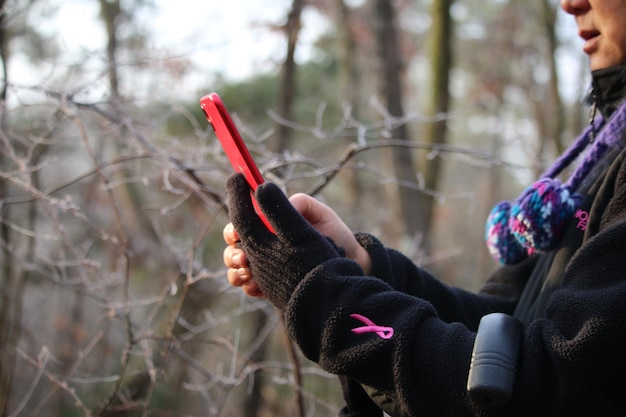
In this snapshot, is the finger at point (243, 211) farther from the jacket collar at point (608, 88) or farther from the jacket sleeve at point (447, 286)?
the jacket collar at point (608, 88)

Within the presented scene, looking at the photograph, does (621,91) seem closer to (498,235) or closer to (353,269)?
(498,235)

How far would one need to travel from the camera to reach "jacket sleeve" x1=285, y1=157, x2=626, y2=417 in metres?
0.92

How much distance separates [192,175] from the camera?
7.05 feet

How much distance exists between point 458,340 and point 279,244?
1.09ft

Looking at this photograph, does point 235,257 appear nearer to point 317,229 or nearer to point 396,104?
point 317,229

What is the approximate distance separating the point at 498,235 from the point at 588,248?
493 millimetres

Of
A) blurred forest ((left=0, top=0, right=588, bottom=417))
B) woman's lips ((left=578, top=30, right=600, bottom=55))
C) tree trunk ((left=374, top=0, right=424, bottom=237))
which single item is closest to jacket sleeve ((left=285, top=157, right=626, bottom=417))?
woman's lips ((left=578, top=30, right=600, bottom=55))

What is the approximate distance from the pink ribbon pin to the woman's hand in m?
0.27

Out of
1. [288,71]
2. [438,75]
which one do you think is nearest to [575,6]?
[438,75]

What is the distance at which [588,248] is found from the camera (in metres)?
1.00

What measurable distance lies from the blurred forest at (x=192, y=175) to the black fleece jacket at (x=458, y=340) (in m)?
1.13

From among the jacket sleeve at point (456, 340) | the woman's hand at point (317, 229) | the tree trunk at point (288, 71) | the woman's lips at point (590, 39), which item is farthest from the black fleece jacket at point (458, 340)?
the tree trunk at point (288, 71)

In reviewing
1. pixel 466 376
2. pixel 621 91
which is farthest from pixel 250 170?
pixel 621 91

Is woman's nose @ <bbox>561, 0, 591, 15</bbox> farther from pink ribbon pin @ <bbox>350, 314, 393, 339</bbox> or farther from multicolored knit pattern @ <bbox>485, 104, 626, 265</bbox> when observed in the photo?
pink ribbon pin @ <bbox>350, 314, 393, 339</bbox>
